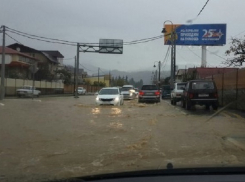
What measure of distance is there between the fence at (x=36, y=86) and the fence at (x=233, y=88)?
27112mm

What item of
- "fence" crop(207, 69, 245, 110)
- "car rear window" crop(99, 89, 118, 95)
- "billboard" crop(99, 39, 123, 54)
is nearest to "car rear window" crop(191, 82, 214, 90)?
"fence" crop(207, 69, 245, 110)

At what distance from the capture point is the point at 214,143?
9.15m

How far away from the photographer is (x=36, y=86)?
53125mm

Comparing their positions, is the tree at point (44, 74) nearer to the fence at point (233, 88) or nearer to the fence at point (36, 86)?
the fence at point (36, 86)

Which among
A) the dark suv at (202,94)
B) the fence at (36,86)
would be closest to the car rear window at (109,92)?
the dark suv at (202,94)

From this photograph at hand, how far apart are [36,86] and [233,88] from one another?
123ft

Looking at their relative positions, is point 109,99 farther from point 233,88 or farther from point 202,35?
point 202,35

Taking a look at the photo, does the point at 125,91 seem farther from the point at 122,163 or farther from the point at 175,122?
the point at 122,163

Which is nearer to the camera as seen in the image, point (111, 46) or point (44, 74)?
point (111, 46)

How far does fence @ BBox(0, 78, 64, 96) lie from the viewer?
43.6m

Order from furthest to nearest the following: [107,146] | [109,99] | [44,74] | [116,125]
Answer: [44,74] < [109,99] < [116,125] < [107,146]

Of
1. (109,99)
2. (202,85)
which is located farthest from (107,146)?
(109,99)

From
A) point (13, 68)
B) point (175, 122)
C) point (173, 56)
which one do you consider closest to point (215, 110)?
point (175, 122)

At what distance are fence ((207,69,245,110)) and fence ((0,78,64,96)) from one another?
27.1 meters
